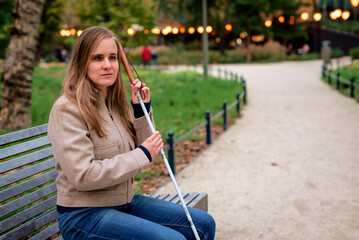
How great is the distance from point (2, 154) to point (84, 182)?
0.70 meters

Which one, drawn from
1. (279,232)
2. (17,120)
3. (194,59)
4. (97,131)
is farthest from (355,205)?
(194,59)

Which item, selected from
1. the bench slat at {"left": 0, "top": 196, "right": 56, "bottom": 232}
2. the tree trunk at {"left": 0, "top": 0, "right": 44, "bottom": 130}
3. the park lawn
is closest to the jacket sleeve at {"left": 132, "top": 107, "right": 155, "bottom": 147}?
the bench slat at {"left": 0, "top": 196, "right": 56, "bottom": 232}

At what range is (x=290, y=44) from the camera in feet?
159

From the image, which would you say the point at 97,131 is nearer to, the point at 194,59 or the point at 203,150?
the point at 203,150

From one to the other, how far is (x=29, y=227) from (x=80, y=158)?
0.83m

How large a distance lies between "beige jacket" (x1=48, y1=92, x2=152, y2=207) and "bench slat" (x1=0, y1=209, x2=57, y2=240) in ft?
1.37

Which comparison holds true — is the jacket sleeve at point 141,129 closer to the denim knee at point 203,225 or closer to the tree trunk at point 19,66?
the denim knee at point 203,225

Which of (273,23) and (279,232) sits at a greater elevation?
(273,23)

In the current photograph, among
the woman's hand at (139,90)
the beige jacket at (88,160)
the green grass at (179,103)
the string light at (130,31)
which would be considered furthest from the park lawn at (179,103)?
the string light at (130,31)

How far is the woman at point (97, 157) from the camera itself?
7.13 ft

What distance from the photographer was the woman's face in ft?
7.90

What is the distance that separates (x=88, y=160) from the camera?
7.11ft

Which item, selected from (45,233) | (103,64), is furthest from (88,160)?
(45,233)

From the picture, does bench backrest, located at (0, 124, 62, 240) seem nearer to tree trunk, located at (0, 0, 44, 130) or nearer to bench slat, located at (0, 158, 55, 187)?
bench slat, located at (0, 158, 55, 187)
